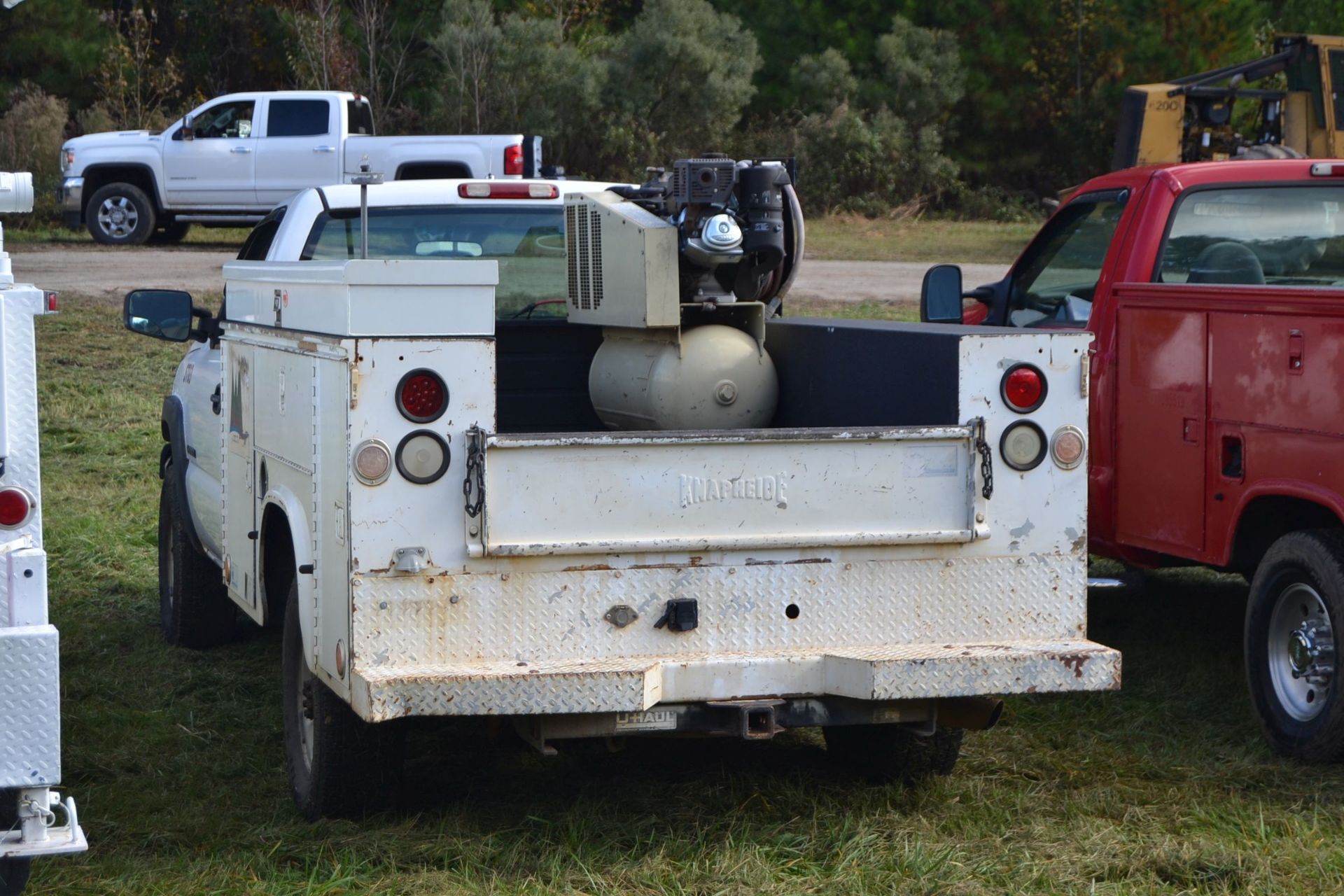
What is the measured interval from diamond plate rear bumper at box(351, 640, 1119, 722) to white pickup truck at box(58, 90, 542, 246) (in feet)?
58.3

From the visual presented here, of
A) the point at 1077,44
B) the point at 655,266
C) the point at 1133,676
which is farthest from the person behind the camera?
the point at 1077,44

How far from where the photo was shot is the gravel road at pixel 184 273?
1683 centimetres

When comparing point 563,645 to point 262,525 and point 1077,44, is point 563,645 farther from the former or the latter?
point 1077,44

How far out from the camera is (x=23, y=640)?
372cm

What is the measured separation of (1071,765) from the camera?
533 cm

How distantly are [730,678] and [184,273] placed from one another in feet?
48.2

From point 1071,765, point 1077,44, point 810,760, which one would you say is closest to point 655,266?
point 810,760

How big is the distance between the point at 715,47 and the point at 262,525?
89.9 feet

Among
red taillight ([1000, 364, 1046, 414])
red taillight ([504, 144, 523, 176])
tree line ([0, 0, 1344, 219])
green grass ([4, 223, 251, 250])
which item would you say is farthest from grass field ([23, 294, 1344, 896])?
tree line ([0, 0, 1344, 219])

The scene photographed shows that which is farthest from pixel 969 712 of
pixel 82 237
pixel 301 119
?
pixel 82 237

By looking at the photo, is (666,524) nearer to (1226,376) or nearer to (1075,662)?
(1075,662)

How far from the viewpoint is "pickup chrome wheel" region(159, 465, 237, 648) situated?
6844 millimetres

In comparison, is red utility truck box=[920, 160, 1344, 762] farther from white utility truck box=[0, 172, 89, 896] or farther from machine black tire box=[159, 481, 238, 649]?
white utility truck box=[0, 172, 89, 896]

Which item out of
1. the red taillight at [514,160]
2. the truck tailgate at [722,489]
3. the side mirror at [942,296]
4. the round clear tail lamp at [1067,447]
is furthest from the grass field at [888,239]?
the truck tailgate at [722,489]
